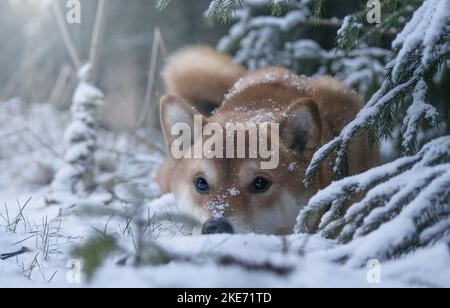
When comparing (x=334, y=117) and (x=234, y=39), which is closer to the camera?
(x=334, y=117)

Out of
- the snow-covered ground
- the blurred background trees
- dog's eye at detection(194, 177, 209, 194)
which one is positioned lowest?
the snow-covered ground

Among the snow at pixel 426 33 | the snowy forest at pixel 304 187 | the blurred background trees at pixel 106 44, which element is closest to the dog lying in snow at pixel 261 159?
the snowy forest at pixel 304 187

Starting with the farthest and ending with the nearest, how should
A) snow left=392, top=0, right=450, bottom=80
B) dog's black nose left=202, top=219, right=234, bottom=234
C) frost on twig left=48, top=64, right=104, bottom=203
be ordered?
frost on twig left=48, top=64, right=104, bottom=203 → dog's black nose left=202, top=219, right=234, bottom=234 → snow left=392, top=0, right=450, bottom=80

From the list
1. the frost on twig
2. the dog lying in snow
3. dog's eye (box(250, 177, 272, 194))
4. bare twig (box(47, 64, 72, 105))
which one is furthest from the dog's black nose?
bare twig (box(47, 64, 72, 105))

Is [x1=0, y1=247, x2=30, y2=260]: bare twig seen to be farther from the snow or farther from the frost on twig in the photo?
the frost on twig

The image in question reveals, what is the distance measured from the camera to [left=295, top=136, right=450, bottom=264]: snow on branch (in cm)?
192

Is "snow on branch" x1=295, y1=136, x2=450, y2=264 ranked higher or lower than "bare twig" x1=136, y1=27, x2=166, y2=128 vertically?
lower

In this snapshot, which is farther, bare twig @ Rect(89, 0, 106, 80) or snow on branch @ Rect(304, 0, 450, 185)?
bare twig @ Rect(89, 0, 106, 80)

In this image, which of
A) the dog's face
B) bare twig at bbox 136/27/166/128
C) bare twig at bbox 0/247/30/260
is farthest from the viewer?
bare twig at bbox 136/27/166/128

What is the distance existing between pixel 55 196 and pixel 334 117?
1.85m

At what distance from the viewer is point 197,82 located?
13.5 feet

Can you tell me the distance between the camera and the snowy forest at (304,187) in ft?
6.12

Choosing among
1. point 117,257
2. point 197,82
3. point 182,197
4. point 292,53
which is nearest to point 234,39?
point 292,53
